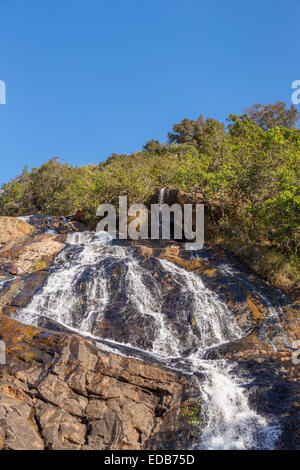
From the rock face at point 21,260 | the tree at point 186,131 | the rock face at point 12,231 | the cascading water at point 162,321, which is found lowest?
the cascading water at point 162,321

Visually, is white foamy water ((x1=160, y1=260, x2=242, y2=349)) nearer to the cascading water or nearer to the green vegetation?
the cascading water

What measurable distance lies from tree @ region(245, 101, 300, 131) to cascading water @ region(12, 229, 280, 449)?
1294 inches

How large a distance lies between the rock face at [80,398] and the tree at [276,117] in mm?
38845

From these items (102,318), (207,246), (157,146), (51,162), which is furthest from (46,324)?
(157,146)

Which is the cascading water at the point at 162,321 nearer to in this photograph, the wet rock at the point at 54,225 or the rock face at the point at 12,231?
the rock face at the point at 12,231

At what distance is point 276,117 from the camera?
38719mm

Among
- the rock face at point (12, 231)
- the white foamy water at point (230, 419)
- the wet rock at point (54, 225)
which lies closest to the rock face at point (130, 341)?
the white foamy water at point (230, 419)

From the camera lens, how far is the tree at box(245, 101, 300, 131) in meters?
38.7

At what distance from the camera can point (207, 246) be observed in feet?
52.1

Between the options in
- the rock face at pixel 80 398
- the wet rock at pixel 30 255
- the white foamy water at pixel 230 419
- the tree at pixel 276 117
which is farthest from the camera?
the tree at pixel 276 117

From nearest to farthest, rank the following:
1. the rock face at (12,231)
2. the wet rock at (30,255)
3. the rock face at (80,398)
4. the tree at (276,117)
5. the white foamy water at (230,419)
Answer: the rock face at (80,398) < the white foamy water at (230,419) < the wet rock at (30,255) < the rock face at (12,231) < the tree at (276,117)

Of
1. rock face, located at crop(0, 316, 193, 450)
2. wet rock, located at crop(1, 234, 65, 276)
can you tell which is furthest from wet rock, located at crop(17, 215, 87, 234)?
rock face, located at crop(0, 316, 193, 450)

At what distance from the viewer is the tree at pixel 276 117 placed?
1524 inches

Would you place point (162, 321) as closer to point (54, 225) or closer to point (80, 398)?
point (80, 398)
